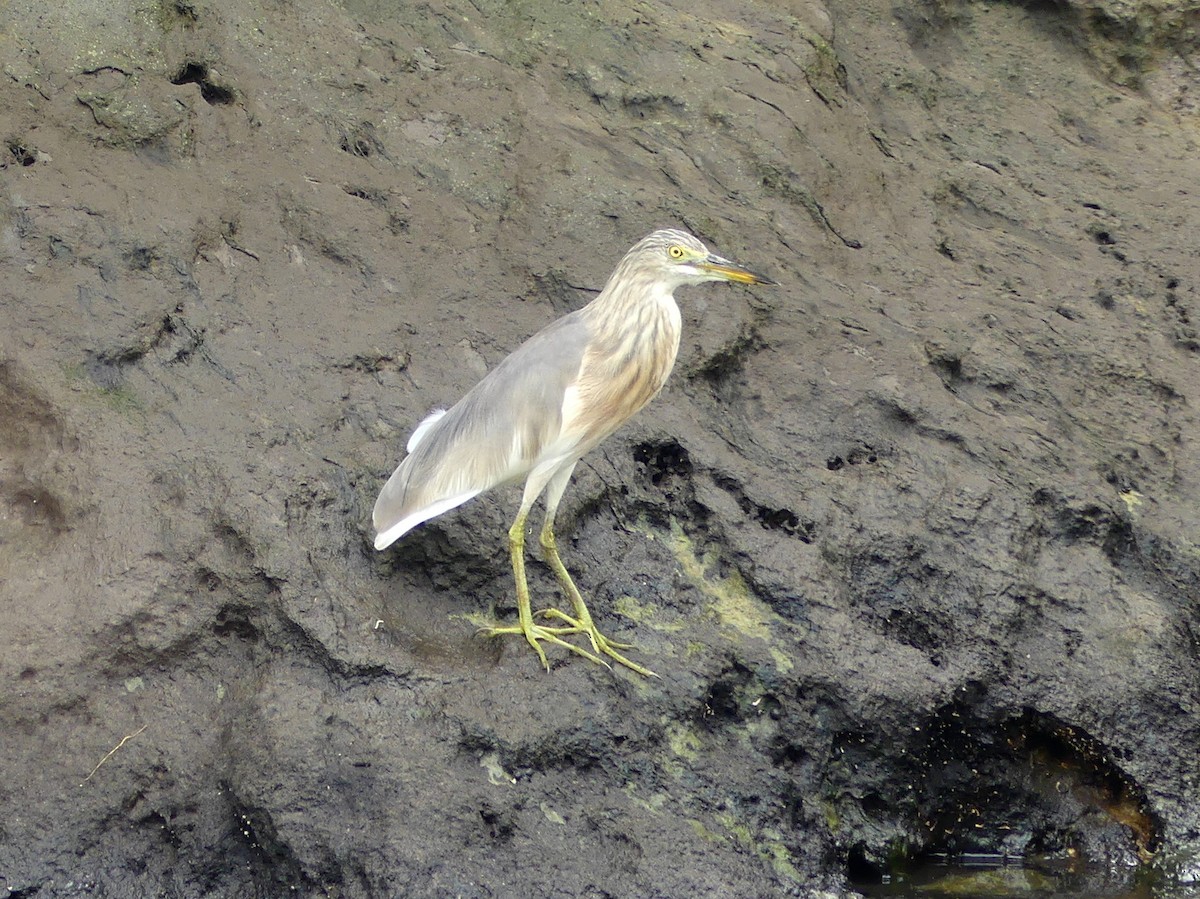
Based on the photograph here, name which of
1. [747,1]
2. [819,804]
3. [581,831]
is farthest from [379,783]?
[747,1]

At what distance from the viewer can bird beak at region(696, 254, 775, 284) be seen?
4.42 meters

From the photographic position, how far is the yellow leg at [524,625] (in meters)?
4.27

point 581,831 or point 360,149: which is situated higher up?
point 360,149

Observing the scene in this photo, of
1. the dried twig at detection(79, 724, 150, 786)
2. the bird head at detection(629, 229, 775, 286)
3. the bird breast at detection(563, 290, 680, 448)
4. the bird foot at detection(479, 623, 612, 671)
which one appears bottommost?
the dried twig at detection(79, 724, 150, 786)

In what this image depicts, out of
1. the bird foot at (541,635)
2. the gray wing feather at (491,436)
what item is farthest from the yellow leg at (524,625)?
the gray wing feather at (491,436)

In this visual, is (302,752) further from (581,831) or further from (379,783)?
(581,831)

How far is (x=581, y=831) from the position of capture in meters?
3.95

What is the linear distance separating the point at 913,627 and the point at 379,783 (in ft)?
6.26

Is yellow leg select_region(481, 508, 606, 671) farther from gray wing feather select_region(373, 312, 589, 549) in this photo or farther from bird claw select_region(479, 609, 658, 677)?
gray wing feather select_region(373, 312, 589, 549)

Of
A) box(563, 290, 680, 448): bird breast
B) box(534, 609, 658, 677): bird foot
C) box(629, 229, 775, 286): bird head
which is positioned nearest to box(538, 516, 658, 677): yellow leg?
box(534, 609, 658, 677): bird foot

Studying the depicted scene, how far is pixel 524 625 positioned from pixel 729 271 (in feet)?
4.52

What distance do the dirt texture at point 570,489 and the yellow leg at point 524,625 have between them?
6cm

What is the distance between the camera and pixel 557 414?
4.44m

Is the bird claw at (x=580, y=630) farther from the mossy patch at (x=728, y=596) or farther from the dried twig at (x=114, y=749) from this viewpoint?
the dried twig at (x=114, y=749)
